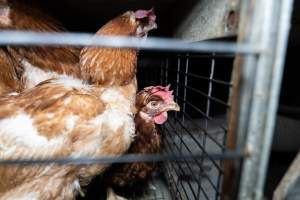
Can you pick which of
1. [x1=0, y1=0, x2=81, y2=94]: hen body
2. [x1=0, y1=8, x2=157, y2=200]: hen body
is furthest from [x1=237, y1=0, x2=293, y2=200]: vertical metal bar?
[x1=0, y1=0, x2=81, y2=94]: hen body

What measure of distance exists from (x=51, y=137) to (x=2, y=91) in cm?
55

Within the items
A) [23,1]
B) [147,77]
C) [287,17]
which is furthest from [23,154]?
[147,77]

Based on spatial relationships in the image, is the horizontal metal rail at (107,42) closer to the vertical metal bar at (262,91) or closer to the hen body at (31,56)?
the vertical metal bar at (262,91)

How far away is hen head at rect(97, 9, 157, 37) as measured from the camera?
146cm

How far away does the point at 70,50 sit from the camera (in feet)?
6.11

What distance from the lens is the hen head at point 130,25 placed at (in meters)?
1.46

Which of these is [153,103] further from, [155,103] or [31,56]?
[31,56]

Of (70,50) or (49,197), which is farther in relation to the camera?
(70,50)

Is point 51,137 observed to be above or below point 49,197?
above

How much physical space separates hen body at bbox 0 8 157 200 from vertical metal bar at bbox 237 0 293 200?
2.11 ft

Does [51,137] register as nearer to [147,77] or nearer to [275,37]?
[275,37]

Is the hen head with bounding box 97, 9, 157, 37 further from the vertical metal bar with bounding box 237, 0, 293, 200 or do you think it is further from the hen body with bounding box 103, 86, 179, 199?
the vertical metal bar with bounding box 237, 0, 293, 200

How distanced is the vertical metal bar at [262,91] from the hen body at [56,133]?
0.64 metres

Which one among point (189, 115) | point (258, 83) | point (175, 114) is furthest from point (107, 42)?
point (189, 115)
